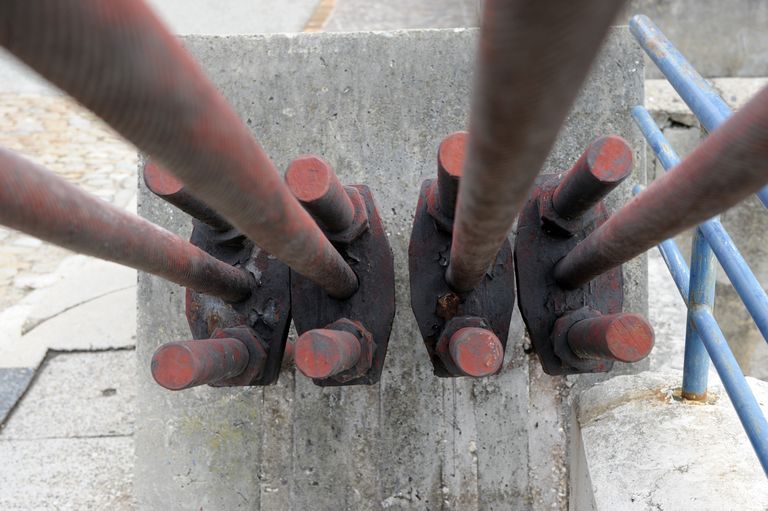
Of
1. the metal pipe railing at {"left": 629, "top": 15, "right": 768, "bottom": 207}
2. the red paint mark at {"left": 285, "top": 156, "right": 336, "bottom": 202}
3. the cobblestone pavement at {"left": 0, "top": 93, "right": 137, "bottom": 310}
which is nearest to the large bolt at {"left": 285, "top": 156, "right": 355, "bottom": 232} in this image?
the red paint mark at {"left": 285, "top": 156, "right": 336, "bottom": 202}

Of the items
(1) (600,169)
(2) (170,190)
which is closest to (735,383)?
(1) (600,169)

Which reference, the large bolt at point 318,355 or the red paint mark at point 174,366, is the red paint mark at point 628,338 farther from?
the red paint mark at point 174,366

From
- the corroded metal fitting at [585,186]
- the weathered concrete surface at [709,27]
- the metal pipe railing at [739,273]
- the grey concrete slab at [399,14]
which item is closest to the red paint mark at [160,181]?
the corroded metal fitting at [585,186]

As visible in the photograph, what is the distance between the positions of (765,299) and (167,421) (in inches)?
53.7

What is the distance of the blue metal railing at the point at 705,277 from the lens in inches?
42.5

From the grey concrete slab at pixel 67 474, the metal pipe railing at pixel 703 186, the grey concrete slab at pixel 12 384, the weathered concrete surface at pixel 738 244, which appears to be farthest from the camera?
the weathered concrete surface at pixel 738 244

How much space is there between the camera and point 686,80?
1300 mm

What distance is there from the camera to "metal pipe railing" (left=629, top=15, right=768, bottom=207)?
120cm

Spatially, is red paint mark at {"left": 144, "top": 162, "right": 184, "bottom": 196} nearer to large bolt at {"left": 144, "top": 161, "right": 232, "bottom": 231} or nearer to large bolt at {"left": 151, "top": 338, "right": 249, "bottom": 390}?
large bolt at {"left": 144, "top": 161, "right": 232, "bottom": 231}

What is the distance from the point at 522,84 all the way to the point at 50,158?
16.9ft

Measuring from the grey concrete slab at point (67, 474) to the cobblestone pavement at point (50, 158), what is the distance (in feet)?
4.54

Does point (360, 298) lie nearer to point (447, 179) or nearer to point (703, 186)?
point (447, 179)

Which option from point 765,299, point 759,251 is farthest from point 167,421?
point 759,251

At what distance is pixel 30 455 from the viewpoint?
2740mm
